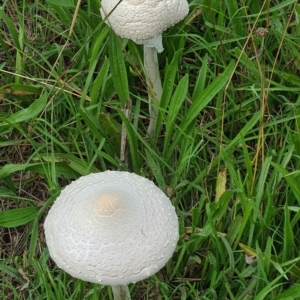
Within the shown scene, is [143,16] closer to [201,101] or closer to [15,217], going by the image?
[201,101]

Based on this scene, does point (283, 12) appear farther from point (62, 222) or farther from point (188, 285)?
point (62, 222)

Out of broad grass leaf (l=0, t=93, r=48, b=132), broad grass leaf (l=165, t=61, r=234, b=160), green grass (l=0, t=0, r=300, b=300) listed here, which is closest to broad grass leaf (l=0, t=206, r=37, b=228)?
green grass (l=0, t=0, r=300, b=300)

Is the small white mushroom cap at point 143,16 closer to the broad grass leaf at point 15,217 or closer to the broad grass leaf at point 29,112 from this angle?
the broad grass leaf at point 29,112

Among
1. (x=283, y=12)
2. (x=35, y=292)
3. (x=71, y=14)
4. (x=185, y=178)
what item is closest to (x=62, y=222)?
(x=35, y=292)

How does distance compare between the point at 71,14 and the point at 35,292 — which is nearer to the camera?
the point at 35,292

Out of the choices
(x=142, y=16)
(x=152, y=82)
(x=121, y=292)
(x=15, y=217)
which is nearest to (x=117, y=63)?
(x=152, y=82)

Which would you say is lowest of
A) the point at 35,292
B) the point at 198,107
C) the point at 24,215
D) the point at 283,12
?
the point at 35,292

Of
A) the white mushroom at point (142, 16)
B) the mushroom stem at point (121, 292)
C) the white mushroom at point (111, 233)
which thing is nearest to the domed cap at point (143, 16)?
the white mushroom at point (142, 16)
